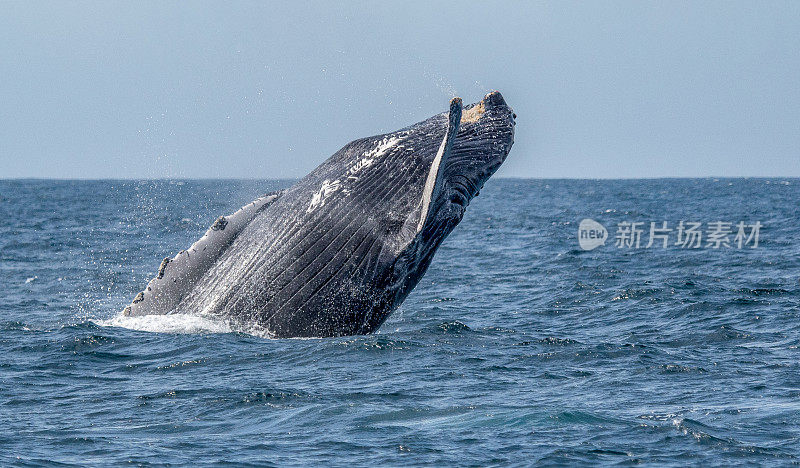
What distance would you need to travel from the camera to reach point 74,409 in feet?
29.5

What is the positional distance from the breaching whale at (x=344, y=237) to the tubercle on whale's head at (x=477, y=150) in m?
0.01

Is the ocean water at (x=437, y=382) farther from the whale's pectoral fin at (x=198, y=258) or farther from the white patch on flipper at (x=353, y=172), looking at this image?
the white patch on flipper at (x=353, y=172)

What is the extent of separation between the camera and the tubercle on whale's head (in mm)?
9977

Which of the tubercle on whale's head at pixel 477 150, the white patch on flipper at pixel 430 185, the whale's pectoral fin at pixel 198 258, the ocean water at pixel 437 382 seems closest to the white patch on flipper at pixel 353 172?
the tubercle on whale's head at pixel 477 150

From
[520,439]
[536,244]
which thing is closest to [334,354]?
[520,439]

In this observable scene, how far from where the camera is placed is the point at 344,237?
1027 cm

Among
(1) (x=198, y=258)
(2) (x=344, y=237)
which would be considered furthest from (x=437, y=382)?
(1) (x=198, y=258)

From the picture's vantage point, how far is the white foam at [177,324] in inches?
428

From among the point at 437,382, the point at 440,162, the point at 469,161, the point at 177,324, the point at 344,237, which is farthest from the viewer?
the point at 177,324

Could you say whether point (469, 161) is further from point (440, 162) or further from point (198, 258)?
point (198, 258)

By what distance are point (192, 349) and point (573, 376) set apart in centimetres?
417

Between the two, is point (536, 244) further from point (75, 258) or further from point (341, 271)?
point (341, 271)

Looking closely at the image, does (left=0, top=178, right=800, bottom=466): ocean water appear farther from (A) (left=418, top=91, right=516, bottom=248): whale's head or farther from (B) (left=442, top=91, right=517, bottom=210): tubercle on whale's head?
(B) (left=442, top=91, right=517, bottom=210): tubercle on whale's head

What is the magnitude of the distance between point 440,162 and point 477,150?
1.32 metres
